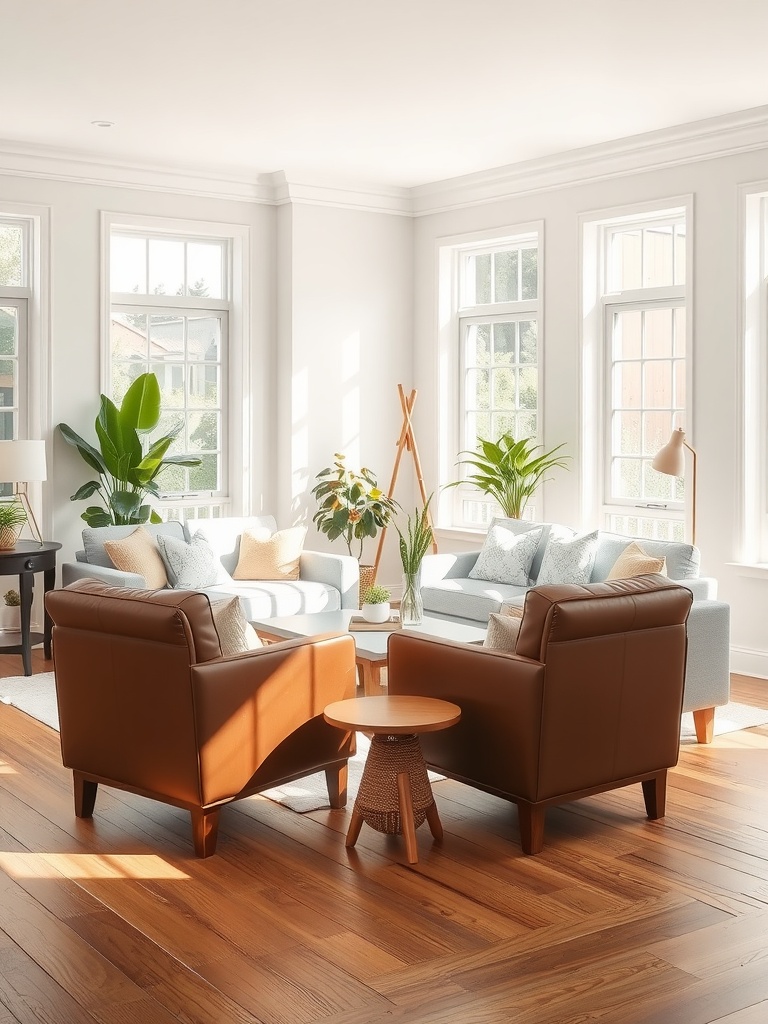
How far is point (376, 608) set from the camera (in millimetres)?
5844

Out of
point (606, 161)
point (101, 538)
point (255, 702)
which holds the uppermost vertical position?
point (606, 161)

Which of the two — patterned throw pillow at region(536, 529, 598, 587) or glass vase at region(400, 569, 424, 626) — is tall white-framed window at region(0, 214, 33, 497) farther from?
patterned throw pillow at region(536, 529, 598, 587)

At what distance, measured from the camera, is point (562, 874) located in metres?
3.69

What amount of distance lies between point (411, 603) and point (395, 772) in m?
1.95

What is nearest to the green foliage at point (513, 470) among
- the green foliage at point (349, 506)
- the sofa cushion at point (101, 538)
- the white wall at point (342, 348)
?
the green foliage at point (349, 506)

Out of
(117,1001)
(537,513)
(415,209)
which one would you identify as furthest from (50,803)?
(415,209)

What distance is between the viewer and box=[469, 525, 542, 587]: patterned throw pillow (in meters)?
6.82

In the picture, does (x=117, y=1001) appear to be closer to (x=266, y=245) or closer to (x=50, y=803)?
(x=50, y=803)

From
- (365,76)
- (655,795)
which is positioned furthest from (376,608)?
(365,76)

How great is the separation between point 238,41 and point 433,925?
388 cm

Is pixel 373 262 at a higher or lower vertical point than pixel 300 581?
higher

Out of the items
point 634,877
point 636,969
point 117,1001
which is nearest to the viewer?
point 117,1001

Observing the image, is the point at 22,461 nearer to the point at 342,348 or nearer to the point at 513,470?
the point at 342,348

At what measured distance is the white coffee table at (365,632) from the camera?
533cm
